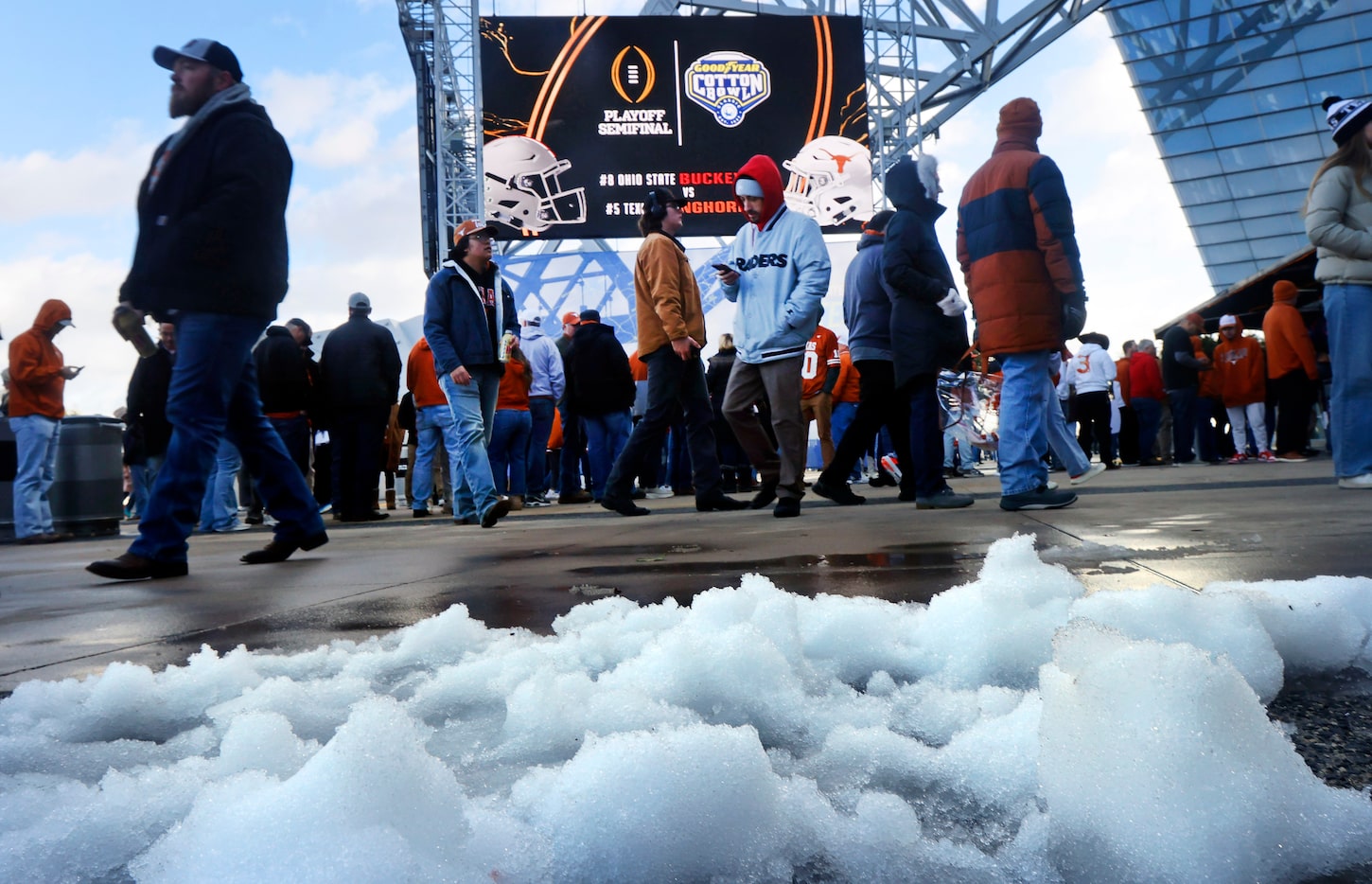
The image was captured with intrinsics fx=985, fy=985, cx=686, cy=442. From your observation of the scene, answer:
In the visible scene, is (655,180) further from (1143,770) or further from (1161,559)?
(1143,770)

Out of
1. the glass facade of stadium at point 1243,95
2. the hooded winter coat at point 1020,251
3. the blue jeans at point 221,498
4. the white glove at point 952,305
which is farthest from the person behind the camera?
the glass facade of stadium at point 1243,95

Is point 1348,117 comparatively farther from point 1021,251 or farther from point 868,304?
point 868,304

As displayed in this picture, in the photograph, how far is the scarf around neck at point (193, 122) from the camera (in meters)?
3.18

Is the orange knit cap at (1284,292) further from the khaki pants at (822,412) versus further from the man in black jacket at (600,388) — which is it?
the man in black jacket at (600,388)

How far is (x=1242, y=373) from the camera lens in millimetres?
9977

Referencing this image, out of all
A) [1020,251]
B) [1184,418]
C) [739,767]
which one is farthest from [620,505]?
[1184,418]

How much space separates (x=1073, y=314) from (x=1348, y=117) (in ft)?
4.72

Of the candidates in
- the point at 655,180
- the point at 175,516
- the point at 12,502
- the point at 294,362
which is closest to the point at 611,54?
the point at 655,180

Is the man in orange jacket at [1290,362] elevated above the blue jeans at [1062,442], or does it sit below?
above

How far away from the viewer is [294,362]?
748cm

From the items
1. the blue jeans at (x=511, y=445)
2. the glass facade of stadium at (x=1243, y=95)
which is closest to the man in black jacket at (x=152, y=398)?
the blue jeans at (x=511, y=445)

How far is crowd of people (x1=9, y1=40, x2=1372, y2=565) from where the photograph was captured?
318cm

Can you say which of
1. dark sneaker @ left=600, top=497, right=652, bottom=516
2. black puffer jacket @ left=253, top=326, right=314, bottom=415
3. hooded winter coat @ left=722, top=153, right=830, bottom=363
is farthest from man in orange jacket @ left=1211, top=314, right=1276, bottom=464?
black puffer jacket @ left=253, top=326, right=314, bottom=415

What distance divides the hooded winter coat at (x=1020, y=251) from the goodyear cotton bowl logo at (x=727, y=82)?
14106 mm
